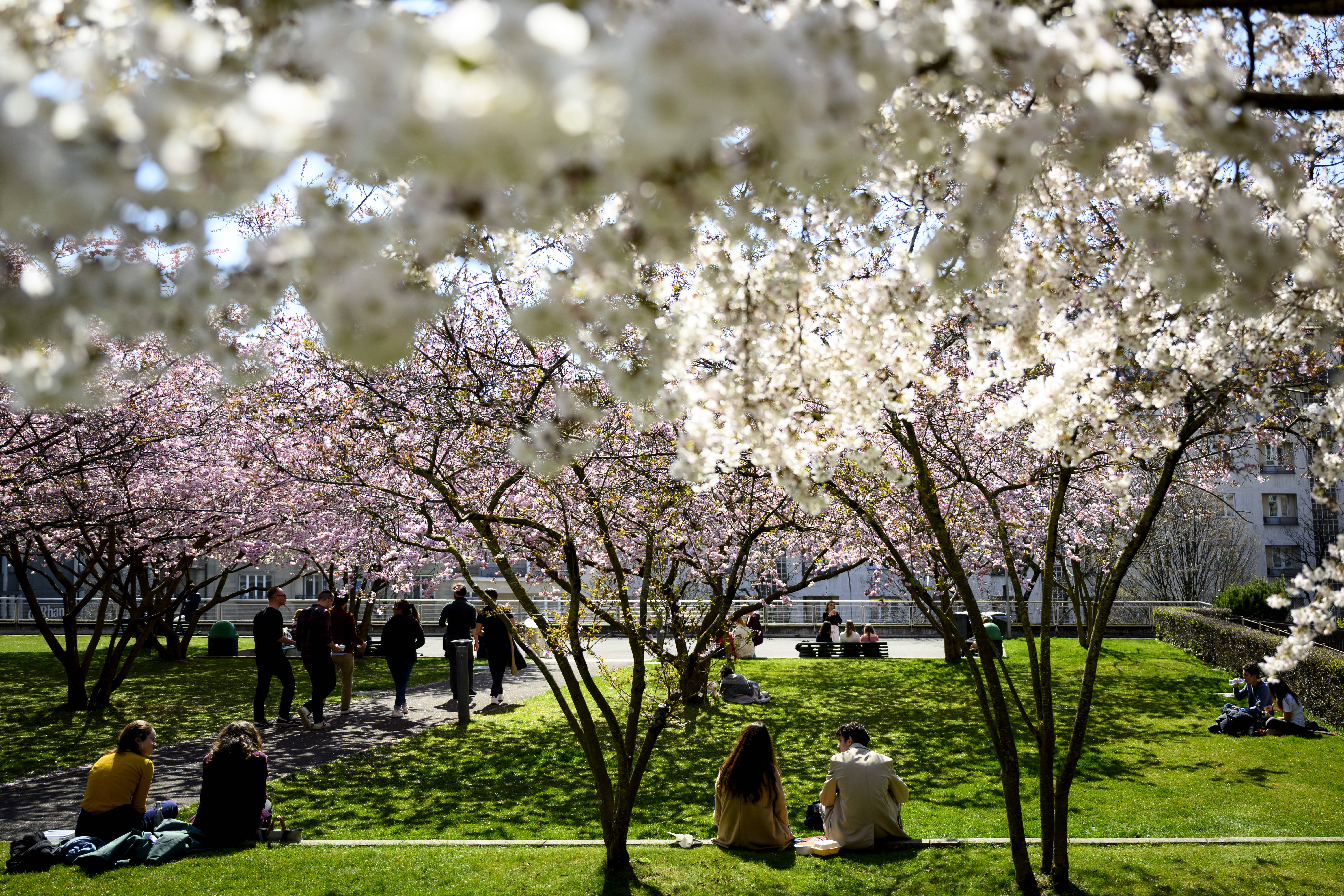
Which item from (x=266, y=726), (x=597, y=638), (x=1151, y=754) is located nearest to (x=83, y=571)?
(x=266, y=726)

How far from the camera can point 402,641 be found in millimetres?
12602

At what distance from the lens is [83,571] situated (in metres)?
14.5

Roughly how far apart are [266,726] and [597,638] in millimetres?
6937

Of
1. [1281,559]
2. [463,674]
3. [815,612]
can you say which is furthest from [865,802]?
[1281,559]

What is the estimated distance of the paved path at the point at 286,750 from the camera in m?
8.00

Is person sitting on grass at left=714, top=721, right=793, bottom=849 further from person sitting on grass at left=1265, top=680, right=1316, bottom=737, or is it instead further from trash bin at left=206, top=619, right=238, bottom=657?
trash bin at left=206, top=619, right=238, bottom=657

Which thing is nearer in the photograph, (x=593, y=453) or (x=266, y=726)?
(x=593, y=453)

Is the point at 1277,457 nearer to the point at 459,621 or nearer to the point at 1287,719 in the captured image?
the point at 1287,719

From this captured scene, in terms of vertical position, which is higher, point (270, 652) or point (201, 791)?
point (270, 652)

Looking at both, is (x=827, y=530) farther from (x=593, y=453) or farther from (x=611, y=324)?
(x=611, y=324)

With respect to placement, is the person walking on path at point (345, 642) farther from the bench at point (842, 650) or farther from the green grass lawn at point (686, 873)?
the bench at point (842, 650)

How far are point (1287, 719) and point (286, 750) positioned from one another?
1201 cm

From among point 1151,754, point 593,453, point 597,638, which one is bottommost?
point 1151,754

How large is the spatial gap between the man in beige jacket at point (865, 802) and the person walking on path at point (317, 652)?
702cm
